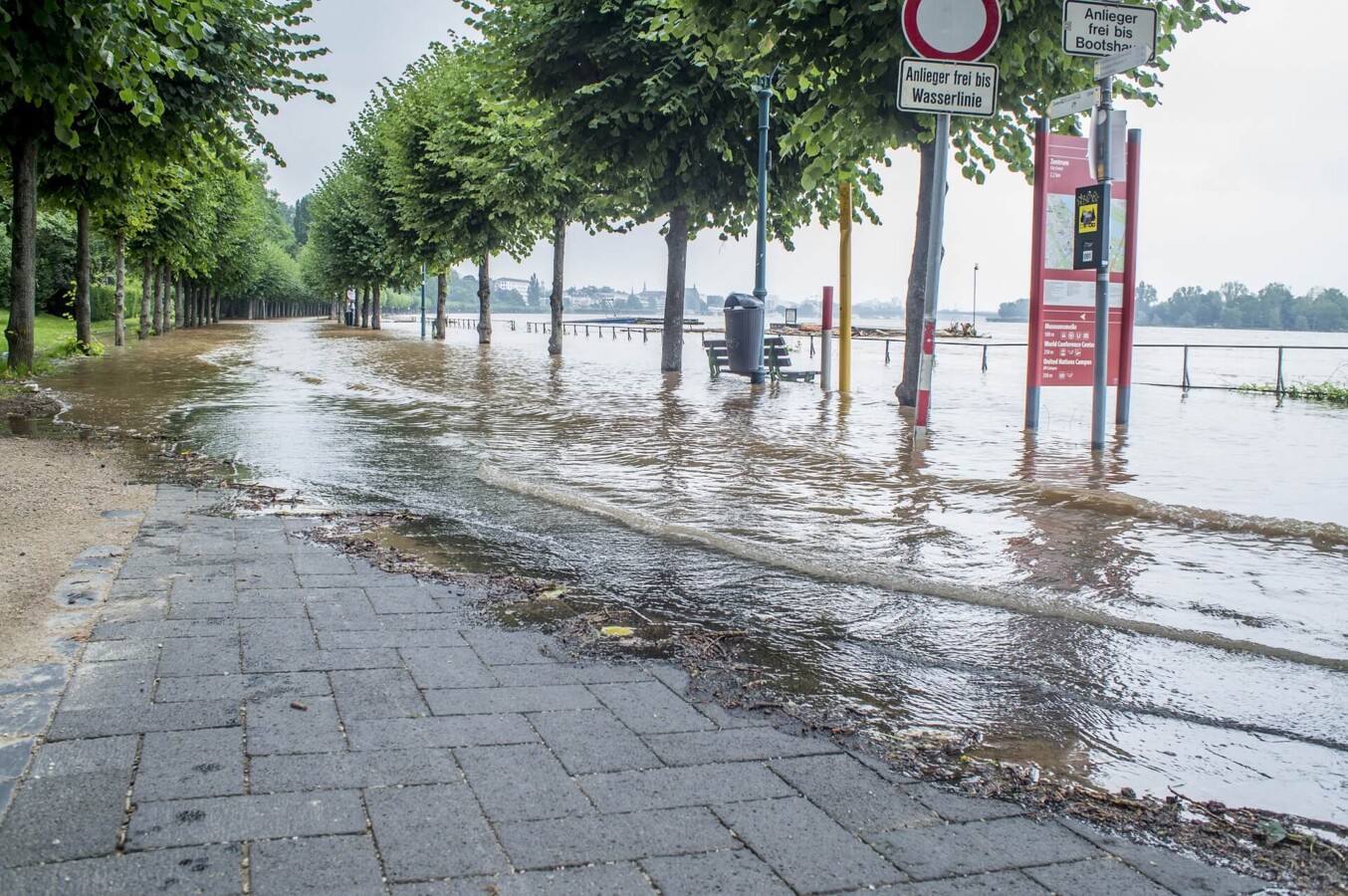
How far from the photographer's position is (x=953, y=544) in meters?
6.73

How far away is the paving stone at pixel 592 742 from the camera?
3.19 m

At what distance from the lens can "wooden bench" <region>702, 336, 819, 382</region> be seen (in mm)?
20922

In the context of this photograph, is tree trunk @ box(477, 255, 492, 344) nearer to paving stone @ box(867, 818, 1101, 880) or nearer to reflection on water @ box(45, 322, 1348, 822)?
reflection on water @ box(45, 322, 1348, 822)

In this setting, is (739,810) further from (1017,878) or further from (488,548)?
(488,548)

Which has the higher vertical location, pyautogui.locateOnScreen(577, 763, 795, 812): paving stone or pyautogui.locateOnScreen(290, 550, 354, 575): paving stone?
pyautogui.locateOnScreen(290, 550, 354, 575): paving stone

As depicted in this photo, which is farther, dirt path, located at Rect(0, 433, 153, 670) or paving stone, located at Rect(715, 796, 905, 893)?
dirt path, located at Rect(0, 433, 153, 670)

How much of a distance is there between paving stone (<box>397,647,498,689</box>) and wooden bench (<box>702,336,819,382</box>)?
1664 cm

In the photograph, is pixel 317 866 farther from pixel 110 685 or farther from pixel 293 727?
pixel 110 685

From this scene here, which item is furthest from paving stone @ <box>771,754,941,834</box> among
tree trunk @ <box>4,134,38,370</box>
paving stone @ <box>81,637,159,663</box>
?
tree trunk @ <box>4,134,38,370</box>

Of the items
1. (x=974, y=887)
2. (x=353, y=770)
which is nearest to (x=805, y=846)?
(x=974, y=887)

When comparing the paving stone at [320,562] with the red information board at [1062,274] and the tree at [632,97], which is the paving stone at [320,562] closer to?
the red information board at [1062,274]

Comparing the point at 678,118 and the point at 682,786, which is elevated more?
the point at 678,118

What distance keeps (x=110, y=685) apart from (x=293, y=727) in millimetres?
753

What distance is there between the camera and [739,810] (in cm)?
292
